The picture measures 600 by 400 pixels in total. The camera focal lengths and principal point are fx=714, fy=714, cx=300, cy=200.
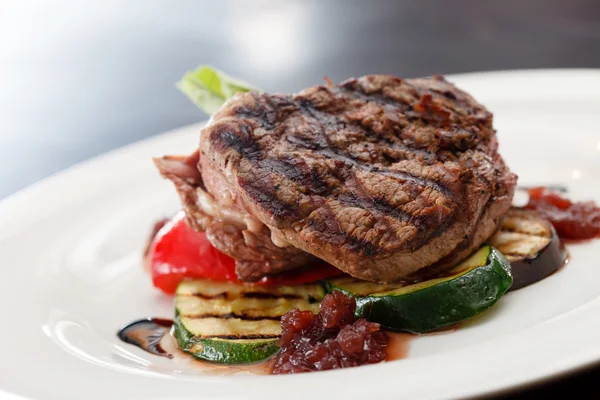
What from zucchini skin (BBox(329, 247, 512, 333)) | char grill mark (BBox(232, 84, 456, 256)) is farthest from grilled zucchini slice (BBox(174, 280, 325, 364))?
char grill mark (BBox(232, 84, 456, 256))

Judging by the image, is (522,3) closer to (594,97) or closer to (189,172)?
(594,97)

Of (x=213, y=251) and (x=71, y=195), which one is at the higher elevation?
(x=71, y=195)

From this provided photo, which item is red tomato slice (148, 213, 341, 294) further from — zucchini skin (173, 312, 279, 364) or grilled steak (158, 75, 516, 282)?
zucchini skin (173, 312, 279, 364)

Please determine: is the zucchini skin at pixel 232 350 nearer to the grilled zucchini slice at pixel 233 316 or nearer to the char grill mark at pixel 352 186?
the grilled zucchini slice at pixel 233 316

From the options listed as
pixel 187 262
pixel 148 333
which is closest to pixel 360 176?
pixel 187 262

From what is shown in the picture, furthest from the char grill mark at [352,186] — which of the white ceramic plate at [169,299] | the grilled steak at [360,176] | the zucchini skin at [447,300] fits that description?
the white ceramic plate at [169,299]

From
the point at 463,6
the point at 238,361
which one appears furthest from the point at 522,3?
the point at 238,361
